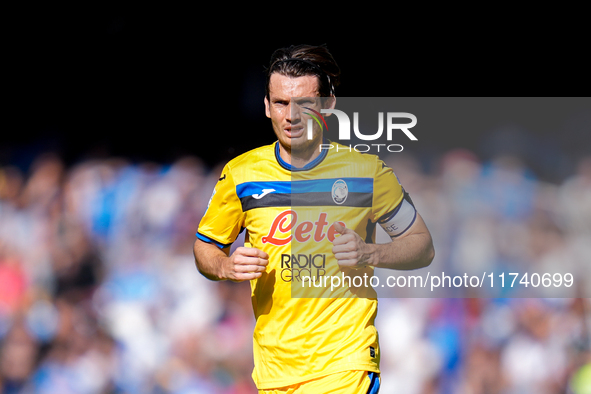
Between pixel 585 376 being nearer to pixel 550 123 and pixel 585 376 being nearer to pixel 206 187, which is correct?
pixel 550 123

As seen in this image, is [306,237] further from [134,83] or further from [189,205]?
[134,83]

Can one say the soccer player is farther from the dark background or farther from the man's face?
the dark background

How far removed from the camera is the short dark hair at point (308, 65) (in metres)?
2.38

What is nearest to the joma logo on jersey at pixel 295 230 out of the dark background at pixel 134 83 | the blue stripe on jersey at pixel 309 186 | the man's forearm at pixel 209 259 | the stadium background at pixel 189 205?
the blue stripe on jersey at pixel 309 186

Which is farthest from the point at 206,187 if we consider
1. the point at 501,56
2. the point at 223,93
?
the point at 501,56

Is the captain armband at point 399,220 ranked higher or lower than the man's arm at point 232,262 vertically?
higher

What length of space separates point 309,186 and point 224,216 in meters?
0.41

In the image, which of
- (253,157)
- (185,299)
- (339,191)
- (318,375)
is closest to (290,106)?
(253,157)

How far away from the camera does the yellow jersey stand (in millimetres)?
2162

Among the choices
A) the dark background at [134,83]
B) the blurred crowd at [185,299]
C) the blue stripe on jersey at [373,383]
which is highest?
the dark background at [134,83]

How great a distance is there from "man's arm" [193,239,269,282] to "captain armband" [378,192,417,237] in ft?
1.99

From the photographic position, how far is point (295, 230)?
2309mm

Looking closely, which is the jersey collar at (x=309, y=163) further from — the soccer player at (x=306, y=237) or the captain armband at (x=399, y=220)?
the captain armband at (x=399, y=220)

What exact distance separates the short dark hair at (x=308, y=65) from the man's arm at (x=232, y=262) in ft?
2.58
